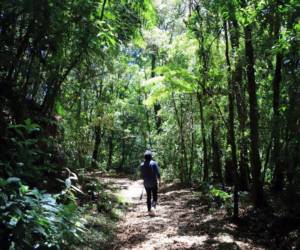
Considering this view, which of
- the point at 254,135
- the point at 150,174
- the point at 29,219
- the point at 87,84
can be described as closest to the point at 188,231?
the point at 150,174

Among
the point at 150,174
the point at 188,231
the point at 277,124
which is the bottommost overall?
the point at 188,231

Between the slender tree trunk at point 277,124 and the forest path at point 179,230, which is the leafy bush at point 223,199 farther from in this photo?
the slender tree trunk at point 277,124

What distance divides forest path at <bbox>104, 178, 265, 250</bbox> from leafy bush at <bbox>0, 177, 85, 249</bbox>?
420 cm

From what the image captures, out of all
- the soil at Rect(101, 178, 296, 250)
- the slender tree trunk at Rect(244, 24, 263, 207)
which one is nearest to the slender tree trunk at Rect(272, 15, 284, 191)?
the slender tree trunk at Rect(244, 24, 263, 207)

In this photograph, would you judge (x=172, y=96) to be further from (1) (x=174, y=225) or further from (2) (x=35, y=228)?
(2) (x=35, y=228)

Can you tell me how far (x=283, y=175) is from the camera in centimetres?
1305

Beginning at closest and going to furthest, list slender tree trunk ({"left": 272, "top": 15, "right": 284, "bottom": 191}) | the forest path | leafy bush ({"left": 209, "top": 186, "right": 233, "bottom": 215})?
1. the forest path
2. slender tree trunk ({"left": 272, "top": 15, "right": 284, "bottom": 191})
3. leafy bush ({"left": 209, "top": 186, "right": 233, "bottom": 215})

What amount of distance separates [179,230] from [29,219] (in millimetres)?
6136

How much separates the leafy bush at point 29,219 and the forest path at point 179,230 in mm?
4203

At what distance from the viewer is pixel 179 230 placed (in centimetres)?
852

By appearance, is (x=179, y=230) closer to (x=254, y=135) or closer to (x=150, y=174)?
(x=150, y=174)

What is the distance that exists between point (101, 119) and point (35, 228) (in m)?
18.3

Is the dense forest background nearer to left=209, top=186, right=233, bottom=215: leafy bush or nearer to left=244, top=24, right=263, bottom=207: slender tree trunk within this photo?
left=244, top=24, right=263, bottom=207: slender tree trunk

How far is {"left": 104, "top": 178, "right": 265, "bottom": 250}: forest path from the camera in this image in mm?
7214
